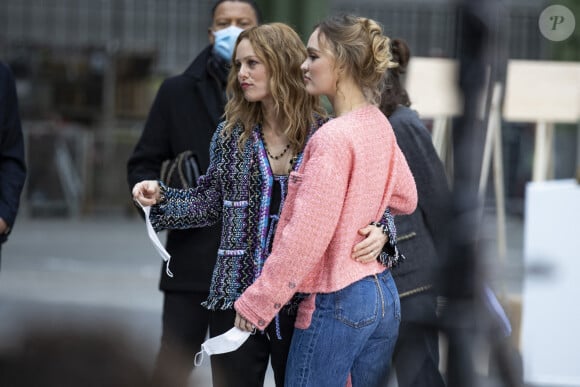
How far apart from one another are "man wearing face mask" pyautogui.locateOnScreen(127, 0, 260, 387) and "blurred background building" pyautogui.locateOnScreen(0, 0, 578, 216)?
29.6 ft

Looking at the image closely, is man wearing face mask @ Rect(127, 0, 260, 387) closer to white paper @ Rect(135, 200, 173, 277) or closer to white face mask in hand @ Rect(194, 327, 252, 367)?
white paper @ Rect(135, 200, 173, 277)

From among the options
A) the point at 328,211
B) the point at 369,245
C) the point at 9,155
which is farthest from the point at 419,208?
the point at 9,155

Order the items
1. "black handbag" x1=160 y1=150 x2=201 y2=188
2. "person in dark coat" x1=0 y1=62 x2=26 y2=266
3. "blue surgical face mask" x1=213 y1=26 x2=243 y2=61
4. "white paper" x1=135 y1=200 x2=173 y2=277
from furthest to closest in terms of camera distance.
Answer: "person in dark coat" x1=0 y1=62 x2=26 y2=266
"blue surgical face mask" x1=213 y1=26 x2=243 y2=61
"black handbag" x1=160 y1=150 x2=201 y2=188
"white paper" x1=135 y1=200 x2=173 y2=277

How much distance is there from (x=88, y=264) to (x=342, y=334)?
24.0 feet

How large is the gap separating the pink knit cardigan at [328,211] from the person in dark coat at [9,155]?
1.65 meters

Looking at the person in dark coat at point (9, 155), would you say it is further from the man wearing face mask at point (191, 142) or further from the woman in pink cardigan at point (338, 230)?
the woman in pink cardigan at point (338, 230)

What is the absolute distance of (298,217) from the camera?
2469mm

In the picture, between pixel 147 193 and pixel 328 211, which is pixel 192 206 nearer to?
pixel 147 193

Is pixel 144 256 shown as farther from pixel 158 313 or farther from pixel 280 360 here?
pixel 280 360

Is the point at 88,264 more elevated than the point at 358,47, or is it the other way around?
the point at 358,47

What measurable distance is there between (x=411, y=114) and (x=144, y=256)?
278 inches

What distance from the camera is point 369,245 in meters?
2.54

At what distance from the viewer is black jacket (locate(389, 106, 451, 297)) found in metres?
3.38

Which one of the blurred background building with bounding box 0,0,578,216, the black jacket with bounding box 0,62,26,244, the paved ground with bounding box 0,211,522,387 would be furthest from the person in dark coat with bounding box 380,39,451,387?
the blurred background building with bounding box 0,0,578,216
